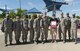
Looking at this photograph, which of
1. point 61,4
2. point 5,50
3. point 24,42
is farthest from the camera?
point 61,4

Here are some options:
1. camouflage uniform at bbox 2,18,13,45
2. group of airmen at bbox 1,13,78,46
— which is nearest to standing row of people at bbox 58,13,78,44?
group of airmen at bbox 1,13,78,46

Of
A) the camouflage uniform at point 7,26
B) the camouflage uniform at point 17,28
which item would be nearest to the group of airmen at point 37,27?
the camouflage uniform at point 17,28

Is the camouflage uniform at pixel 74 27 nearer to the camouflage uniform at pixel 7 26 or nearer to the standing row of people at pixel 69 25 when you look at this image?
the standing row of people at pixel 69 25

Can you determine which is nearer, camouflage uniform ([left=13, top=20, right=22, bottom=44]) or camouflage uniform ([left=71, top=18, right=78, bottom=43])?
camouflage uniform ([left=71, top=18, right=78, bottom=43])

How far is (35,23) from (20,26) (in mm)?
905

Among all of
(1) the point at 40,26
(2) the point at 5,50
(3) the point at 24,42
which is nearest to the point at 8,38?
(3) the point at 24,42

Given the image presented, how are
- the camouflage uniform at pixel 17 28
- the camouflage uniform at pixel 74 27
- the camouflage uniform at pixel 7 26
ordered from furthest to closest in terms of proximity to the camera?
the camouflage uniform at pixel 17 28, the camouflage uniform at pixel 74 27, the camouflage uniform at pixel 7 26

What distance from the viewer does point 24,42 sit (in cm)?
1552

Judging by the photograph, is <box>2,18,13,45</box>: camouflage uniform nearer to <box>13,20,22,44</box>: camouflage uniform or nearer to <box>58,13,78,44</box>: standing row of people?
<box>13,20,22,44</box>: camouflage uniform

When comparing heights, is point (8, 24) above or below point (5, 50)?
above

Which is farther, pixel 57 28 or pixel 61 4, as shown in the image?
pixel 61 4

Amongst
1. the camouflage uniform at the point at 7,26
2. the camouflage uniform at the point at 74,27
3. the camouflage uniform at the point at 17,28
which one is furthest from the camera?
the camouflage uniform at the point at 17,28

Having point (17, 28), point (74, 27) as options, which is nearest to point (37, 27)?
point (17, 28)

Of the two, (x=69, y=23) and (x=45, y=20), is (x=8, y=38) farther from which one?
(x=69, y=23)
